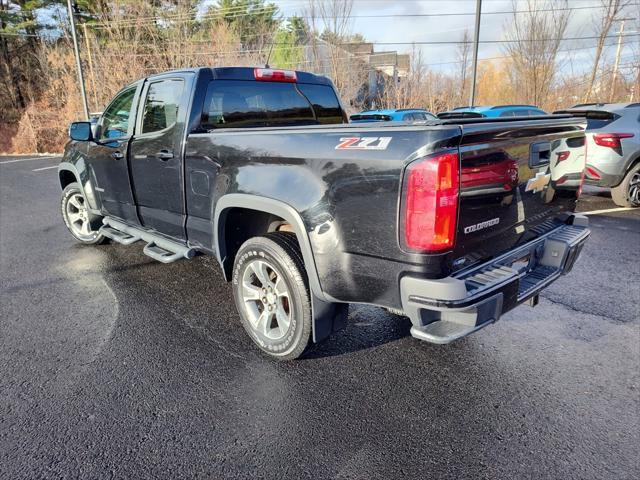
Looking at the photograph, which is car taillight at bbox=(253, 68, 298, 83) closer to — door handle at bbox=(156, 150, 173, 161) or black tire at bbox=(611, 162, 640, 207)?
door handle at bbox=(156, 150, 173, 161)

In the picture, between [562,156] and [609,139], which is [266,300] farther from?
[609,139]

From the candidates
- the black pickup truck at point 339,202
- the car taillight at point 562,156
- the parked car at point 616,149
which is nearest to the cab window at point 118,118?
the black pickup truck at point 339,202

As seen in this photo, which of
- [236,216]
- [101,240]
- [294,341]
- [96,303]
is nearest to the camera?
[294,341]

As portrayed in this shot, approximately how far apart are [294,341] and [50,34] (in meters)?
35.6

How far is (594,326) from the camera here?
362 cm

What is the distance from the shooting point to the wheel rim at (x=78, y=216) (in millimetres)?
5871

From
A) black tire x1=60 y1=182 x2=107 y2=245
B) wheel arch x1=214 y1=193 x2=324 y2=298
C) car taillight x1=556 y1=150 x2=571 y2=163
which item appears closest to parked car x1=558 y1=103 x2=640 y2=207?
car taillight x1=556 y1=150 x2=571 y2=163

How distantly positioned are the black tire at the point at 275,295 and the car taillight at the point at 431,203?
2.95 feet

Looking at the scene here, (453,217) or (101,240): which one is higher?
(453,217)

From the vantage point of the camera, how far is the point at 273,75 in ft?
13.4

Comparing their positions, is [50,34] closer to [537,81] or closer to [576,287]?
[537,81]

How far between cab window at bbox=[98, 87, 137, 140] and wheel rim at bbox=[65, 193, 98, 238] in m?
1.22

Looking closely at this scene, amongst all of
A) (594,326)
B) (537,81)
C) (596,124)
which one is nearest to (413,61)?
(537,81)

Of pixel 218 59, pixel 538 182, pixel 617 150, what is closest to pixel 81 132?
pixel 538 182
